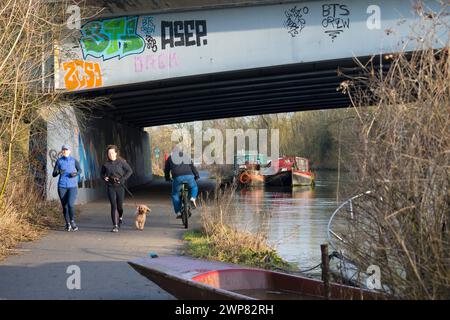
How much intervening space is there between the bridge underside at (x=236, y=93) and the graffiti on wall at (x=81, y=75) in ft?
4.07

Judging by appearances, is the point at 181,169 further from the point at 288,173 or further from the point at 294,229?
the point at 288,173

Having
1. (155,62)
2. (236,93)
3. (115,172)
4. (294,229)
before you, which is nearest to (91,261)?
(115,172)

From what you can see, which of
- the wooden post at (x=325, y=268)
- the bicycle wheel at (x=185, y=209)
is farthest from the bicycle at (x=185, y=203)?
the wooden post at (x=325, y=268)

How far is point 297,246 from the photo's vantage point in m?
12.1

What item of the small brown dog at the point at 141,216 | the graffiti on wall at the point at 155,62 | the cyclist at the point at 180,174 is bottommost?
the small brown dog at the point at 141,216

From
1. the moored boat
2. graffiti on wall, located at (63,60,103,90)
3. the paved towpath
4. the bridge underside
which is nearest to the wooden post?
the paved towpath

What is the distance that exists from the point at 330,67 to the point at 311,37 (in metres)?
2.45

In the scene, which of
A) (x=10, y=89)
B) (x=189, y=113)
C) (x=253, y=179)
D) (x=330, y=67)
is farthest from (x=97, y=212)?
(x=253, y=179)

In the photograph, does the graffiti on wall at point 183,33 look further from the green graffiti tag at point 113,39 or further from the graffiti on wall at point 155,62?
the green graffiti tag at point 113,39

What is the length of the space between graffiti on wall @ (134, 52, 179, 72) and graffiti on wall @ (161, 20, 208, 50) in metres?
0.30

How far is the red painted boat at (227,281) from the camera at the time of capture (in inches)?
247

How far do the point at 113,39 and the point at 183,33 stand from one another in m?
2.11

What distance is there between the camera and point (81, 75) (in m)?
19.9
